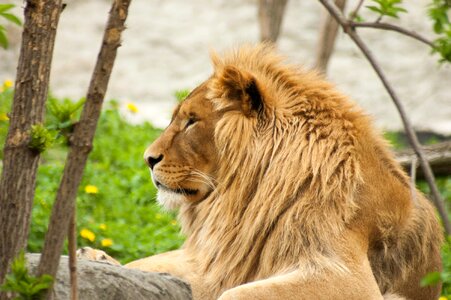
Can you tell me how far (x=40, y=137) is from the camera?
7.90ft

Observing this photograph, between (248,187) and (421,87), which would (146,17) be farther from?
(248,187)

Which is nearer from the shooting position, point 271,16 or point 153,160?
point 153,160

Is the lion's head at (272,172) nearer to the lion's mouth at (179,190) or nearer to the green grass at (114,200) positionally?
the lion's mouth at (179,190)

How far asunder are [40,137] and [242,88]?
62.3 inches

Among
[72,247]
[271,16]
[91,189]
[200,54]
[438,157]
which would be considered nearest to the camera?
[72,247]

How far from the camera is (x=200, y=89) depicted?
13.2 feet

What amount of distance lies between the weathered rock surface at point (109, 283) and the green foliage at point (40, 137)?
85 cm

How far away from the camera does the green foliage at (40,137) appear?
2.40 meters

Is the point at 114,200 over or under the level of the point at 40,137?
under

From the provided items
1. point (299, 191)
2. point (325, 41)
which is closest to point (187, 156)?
point (299, 191)

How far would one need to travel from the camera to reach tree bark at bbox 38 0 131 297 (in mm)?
2189

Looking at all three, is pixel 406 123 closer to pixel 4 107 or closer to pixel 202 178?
pixel 202 178

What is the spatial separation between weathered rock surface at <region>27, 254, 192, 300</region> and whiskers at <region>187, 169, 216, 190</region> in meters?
0.44

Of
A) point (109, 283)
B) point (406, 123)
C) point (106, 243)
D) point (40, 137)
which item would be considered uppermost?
point (406, 123)
